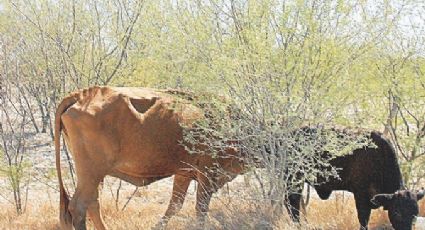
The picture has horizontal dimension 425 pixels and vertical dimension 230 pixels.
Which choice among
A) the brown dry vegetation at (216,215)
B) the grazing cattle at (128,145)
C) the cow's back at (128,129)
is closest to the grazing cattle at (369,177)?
the brown dry vegetation at (216,215)

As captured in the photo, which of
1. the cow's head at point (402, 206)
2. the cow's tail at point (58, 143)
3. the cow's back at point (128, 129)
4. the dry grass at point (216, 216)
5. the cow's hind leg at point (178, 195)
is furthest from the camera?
the cow's hind leg at point (178, 195)

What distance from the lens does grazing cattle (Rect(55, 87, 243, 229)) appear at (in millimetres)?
7199

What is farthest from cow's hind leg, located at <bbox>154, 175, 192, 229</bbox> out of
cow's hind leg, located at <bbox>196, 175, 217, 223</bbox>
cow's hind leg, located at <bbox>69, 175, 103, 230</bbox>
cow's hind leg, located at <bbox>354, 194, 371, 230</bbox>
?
cow's hind leg, located at <bbox>354, 194, 371, 230</bbox>

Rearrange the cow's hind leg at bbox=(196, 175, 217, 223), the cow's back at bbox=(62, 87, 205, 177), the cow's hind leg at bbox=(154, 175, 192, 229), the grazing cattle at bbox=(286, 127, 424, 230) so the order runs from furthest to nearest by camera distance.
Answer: the cow's hind leg at bbox=(154, 175, 192, 229) → the cow's hind leg at bbox=(196, 175, 217, 223) → the grazing cattle at bbox=(286, 127, 424, 230) → the cow's back at bbox=(62, 87, 205, 177)

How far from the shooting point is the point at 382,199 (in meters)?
7.04

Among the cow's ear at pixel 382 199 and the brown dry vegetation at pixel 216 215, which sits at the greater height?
the cow's ear at pixel 382 199

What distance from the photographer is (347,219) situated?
8078 millimetres

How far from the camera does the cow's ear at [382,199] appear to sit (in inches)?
275

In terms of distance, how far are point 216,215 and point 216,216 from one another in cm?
5

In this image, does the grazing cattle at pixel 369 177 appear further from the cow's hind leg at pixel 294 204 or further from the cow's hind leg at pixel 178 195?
the cow's hind leg at pixel 178 195

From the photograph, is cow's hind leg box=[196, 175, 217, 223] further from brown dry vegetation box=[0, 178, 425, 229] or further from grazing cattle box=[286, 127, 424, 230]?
grazing cattle box=[286, 127, 424, 230]

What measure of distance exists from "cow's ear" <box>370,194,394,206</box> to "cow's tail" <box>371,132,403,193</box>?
17.8 inches

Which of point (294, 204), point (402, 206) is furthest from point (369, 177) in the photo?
point (294, 204)

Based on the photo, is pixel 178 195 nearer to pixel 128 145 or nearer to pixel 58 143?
pixel 128 145
